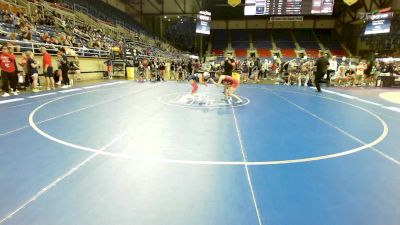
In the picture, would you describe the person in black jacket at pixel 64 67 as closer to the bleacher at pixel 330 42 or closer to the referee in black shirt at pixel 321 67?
the referee in black shirt at pixel 321 67

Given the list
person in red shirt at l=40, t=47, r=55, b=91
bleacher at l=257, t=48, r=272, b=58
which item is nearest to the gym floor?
person in red shirt at l=40, t=47, r=55, b=91

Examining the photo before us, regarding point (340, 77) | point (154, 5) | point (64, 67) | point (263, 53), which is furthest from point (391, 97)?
point (154, 5)

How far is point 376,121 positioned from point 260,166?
184 inches

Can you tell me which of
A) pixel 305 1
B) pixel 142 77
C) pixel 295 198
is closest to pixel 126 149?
pixel 295 198

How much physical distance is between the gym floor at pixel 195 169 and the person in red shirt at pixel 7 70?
3452 millimetres

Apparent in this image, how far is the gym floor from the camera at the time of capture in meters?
2.53

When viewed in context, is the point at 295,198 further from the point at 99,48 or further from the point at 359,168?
the point at 99,48

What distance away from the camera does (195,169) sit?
350 cm

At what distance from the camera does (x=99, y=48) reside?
1875 centimetres

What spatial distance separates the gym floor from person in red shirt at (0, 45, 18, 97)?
3452 mm

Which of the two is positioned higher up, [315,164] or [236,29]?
[236,29]

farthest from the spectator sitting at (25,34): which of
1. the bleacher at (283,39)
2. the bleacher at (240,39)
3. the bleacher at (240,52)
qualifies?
the bleacher at (283,39)

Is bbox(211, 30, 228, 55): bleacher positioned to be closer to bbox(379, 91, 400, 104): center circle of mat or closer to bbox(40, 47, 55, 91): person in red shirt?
bbox(379, 91, 400, 104): center circle of mat

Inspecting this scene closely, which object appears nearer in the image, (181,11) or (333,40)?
(181,11)
